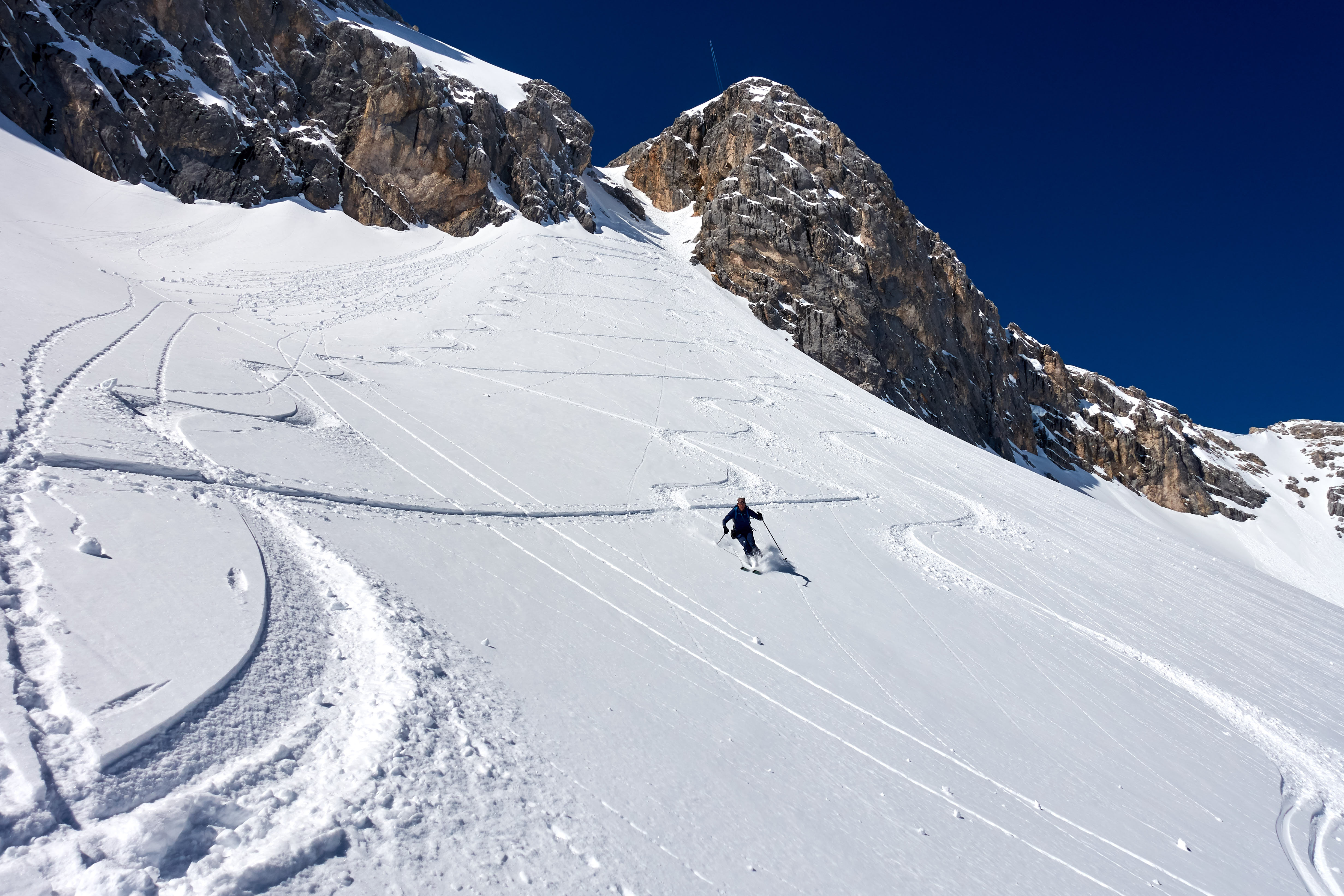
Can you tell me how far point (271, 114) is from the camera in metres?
37.8

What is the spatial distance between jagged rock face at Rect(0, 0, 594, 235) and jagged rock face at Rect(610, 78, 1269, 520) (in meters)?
13.5

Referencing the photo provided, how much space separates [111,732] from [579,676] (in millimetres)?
2841

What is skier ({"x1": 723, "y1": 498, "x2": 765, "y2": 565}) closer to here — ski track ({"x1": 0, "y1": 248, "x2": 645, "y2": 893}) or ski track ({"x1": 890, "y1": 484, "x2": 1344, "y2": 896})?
ski track ({"x1": 890, "y1": 484, "x2": 1344, "y2": 896})

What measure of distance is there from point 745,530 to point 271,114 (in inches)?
1733

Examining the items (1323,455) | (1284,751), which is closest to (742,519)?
(1284,751)

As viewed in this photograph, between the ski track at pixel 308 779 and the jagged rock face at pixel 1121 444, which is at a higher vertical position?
the jagged rock face at pixel 1121 444

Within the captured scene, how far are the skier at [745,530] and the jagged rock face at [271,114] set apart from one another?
119ft

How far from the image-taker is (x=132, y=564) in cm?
458

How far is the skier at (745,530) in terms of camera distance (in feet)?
28.9

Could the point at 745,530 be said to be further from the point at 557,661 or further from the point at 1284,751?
the point at 1284,751

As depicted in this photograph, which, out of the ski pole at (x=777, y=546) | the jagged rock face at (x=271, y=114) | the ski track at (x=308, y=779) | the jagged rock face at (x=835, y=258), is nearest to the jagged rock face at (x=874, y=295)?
the jagged rock face at (x=835, y=258)

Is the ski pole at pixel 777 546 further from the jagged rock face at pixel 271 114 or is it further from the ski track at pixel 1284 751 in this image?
the jagged rock face at pixel 271 114

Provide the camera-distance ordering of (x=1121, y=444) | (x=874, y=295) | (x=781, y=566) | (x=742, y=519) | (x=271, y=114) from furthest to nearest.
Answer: (x=1121, y=444), (x=874, y=295), (x=271, y=114), (x=781, y=566), (x=742, y=519)

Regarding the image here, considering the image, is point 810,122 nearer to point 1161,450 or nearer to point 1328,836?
point 1161,450
